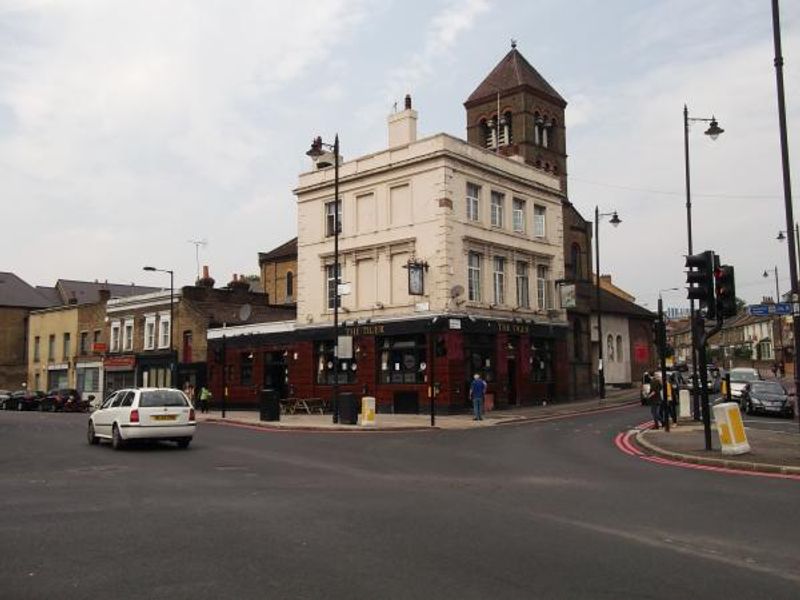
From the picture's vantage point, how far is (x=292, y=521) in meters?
8.87

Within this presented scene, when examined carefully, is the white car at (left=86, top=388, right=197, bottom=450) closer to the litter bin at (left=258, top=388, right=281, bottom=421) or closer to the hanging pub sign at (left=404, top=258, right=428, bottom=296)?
the litter bin at (left=258, top=388, right=281, bottom=421)

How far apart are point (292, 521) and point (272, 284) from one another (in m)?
49.4

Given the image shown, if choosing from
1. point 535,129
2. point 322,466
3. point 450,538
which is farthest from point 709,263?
point 535,129

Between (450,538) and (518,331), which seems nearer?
(450,538)

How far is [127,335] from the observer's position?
51938mm

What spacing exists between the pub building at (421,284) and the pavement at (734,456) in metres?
13.2

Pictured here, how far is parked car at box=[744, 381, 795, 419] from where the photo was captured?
1150 inches

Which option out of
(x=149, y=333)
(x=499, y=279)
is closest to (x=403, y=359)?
(x=499, y=279)

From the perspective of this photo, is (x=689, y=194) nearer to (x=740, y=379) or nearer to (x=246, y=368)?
(x=740, y=379)

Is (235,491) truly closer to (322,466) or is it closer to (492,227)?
(322,466)

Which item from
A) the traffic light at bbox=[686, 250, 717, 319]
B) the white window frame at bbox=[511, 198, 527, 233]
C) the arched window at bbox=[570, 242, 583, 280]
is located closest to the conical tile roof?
the arched window at bbox=[570, 242, 583, 280]

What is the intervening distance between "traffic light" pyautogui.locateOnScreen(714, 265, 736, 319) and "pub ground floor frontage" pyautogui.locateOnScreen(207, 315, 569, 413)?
46.4 feet

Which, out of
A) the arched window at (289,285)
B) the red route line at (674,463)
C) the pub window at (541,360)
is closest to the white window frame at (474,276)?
the pub window at (541,360)

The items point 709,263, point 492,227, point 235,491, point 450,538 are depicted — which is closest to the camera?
point 450,538
